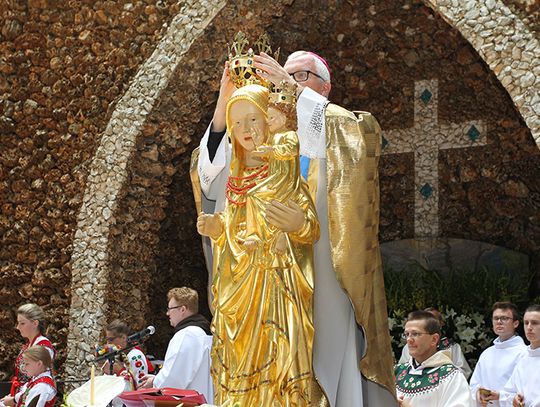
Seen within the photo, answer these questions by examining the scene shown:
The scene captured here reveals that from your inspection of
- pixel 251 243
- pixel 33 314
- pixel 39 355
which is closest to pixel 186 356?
pixel 39 355

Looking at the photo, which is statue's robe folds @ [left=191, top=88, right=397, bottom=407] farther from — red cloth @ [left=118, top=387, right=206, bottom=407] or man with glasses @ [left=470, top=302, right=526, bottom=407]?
man with glasses @ [left=470, top=302, right=526, bottom=407]

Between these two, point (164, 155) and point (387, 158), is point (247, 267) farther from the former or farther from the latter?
point (387, 158)

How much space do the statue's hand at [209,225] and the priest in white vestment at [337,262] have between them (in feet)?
1.09

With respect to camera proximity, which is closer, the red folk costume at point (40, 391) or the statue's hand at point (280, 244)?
the statue's hand at point (280, 244)

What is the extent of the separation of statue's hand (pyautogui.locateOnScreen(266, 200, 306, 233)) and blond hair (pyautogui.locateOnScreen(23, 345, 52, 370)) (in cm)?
252

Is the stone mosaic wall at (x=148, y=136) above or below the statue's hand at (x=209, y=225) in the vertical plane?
above

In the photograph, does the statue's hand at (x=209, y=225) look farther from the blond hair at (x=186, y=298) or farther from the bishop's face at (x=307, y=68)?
the blond hair at (x=186, y=298)

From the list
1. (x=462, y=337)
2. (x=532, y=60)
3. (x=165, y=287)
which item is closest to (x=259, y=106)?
(x=532, y=60)

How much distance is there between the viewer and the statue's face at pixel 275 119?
458 centimetres

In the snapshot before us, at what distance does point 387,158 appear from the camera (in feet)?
31.5

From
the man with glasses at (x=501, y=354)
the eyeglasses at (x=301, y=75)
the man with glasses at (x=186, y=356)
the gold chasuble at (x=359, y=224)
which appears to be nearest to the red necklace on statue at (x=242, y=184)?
the gold chasuble at (x=359, y=224)

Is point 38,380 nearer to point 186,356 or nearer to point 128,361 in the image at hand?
point 128,361

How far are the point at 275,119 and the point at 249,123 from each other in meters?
0.12

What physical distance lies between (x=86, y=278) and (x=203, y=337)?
7.23ft
